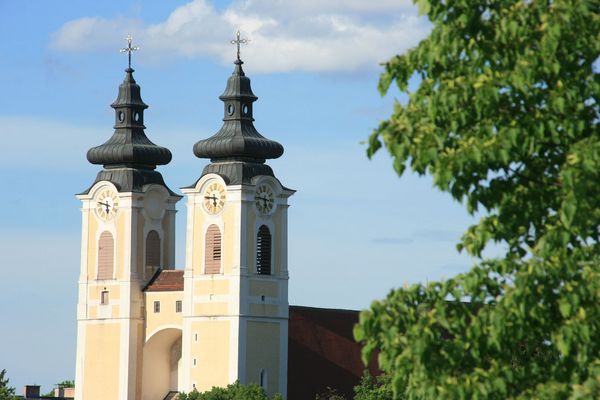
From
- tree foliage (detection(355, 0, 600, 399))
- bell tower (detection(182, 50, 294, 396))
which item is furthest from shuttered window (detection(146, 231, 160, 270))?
tree foliage (detection(355, 0, 600, 399))

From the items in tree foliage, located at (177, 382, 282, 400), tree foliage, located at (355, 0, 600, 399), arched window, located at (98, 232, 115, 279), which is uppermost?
arched window, located at (98, 232, 115, 279)

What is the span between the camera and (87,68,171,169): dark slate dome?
229 feet

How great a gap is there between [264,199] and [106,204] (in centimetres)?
674

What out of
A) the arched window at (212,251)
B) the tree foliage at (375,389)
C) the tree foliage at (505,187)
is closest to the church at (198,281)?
the arched window at (212,251)

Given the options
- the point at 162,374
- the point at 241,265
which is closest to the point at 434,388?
the point at 241,265

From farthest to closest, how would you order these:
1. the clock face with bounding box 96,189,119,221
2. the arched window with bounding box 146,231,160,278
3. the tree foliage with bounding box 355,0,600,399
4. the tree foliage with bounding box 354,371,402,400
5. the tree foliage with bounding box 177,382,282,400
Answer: the arched window with bounding box 146,231,160,278 < the clock face with bounding box 96,189,119,221 < the tree foliage with bounding box 354,371,402,400 < the tree foliage with bounding box 177,382,282,400 < the tree foliage with bounding box 355,0,600,399

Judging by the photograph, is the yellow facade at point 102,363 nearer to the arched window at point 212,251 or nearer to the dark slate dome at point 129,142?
the arched window at point 212,251

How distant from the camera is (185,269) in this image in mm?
66750

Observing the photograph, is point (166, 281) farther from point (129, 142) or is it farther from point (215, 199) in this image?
point (129, 142)

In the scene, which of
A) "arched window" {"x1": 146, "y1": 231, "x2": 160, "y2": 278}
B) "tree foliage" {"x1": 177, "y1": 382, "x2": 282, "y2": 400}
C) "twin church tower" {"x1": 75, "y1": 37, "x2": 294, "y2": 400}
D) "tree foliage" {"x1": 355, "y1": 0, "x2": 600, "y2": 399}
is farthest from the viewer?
"arched window" {"x1": 146, "y1": 231, "x2": 160, "y2": 278}

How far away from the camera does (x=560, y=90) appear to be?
16.5 m

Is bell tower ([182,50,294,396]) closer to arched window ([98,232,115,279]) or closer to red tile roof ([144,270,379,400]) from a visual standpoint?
red tile roof ([144,270,379,400])

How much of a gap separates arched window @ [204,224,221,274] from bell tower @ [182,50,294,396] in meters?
0.04

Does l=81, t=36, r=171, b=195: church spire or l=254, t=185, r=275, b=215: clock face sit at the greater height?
l=81, t=36, r=171, b=195: church spire
